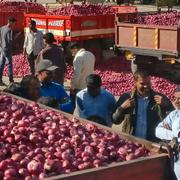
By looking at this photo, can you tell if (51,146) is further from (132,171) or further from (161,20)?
(161,20)

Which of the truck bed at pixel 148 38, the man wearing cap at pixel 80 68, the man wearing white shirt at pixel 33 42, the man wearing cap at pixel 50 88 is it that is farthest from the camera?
the man wearing white shirt at pixel 33 42

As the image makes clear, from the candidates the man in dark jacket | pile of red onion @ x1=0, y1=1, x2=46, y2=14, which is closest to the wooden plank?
the man in dark jacket

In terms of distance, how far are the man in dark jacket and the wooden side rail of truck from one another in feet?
24.7

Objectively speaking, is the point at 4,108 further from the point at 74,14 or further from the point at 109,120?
the point at 74,14

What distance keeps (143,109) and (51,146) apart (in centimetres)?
222

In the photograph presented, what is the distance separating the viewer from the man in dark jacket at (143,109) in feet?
21.5

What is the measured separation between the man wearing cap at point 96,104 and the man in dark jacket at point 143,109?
468 millimetres

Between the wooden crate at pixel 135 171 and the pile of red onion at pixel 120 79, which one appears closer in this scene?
the wooden crate at pixel 135 171

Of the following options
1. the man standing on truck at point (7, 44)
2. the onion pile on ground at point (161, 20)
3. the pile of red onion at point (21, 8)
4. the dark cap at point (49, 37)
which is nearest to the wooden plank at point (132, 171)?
the dark cap at point (49, 37)

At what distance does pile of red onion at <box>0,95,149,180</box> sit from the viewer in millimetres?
4031

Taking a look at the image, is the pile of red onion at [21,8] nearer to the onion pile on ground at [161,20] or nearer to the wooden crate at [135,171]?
the onion pile on ground at [161,20]

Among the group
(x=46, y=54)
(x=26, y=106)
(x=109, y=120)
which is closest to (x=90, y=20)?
(x=46, y=54)

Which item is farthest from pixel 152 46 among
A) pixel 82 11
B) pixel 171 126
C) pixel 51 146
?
pixel 51 146

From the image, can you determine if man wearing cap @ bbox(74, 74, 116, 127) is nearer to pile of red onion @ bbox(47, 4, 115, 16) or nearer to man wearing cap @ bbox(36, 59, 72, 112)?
man wearing cap @ bbox(36, 59, 72, 112)
